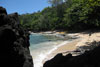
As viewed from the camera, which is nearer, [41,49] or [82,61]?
[82,61]

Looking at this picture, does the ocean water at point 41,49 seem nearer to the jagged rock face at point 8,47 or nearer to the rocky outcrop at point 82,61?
the jagged rock face at point 8,47

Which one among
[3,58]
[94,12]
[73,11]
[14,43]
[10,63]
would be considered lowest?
[10,63]

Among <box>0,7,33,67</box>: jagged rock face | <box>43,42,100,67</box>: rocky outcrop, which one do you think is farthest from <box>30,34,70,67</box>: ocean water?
<box>43,42,100,67</box>: rocky outcrop

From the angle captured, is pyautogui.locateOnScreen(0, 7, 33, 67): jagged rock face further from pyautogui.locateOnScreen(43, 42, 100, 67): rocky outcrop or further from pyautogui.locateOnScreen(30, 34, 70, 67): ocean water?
pyautogui.locateOnScreen(30, 34, 70, 67): ocean water

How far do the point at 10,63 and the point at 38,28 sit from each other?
2652 inches

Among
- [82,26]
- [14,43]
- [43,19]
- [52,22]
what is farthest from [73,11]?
[14,43]

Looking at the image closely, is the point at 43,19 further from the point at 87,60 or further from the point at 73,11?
the point at 87,60

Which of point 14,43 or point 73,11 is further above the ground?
point 73,11

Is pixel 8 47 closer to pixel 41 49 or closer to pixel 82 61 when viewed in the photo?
pixel 82 61

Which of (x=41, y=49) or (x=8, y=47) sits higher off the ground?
(x=8, y=47)

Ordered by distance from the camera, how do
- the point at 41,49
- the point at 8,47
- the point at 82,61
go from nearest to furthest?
1. the point at 82,61
2. the point at 8,47
3. the point at 41,49

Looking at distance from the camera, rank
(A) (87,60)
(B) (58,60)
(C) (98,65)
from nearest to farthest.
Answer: (C) (98,65)
(A) (87,60)
(B) (58,60)

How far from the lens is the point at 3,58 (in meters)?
4.76

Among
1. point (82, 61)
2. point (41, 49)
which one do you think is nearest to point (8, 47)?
point (82, 61)
